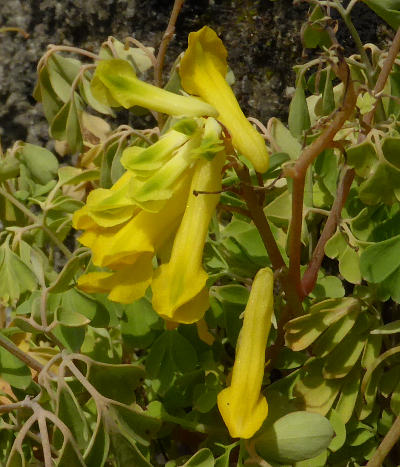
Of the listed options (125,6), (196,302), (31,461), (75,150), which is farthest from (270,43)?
(31,461)

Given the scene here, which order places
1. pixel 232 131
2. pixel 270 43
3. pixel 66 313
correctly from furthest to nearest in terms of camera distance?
pixel 270 43
pixel 66 313
pixel 232 131

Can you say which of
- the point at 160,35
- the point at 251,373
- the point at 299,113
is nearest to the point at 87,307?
the point at 251,373

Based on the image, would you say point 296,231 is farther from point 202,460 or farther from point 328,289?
point 202,460

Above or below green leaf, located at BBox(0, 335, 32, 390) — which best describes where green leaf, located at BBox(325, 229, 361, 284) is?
above

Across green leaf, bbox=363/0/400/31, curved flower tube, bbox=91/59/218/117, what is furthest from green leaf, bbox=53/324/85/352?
green leaf, bbox=363/0/400/31

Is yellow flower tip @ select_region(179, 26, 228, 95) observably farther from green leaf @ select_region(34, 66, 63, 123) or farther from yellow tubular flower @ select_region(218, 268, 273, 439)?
green leaf @ select_region(34, 66, 63, 123)

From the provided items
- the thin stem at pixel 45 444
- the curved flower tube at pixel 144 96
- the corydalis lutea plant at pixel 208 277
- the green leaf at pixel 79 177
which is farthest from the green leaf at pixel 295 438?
the green leaf at pixel 79 177

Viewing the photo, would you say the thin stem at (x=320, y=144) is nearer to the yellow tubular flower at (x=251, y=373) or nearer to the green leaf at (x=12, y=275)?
the yellow tubular flower at (x=251, y=373)

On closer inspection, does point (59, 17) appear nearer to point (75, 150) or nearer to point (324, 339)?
point (75, 150)
